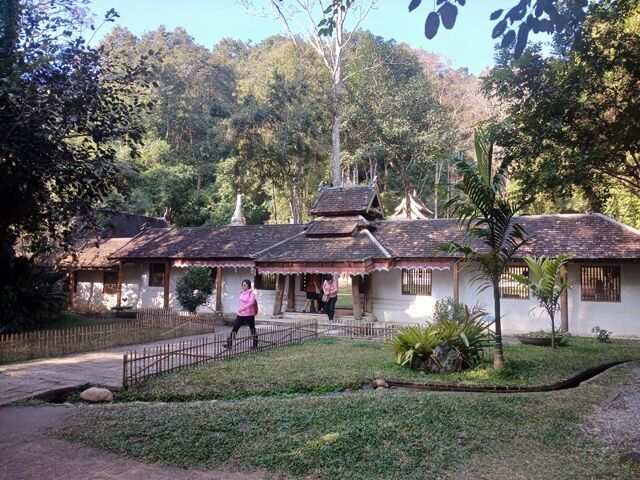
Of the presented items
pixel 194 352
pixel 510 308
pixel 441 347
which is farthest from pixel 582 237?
pixel 194 352

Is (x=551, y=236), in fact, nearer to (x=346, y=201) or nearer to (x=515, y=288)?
(x=515, y=288)

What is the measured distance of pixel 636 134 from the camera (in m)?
9.99

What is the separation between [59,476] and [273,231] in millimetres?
18105

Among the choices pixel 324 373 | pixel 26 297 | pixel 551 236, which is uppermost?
pixel 551 236

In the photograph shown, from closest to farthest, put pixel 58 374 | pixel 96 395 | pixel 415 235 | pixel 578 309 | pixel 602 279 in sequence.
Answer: pixel 96 395 → pixel 58 374 → pixel 602 279 → pixel 578 309 → pixel 415 235

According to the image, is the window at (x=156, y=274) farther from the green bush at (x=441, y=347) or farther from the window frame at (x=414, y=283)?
the green bush at (x=441, y=347)

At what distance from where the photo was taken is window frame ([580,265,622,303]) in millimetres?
16234

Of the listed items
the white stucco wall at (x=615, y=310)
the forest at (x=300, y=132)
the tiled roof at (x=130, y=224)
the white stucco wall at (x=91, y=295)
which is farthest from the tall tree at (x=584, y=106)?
the tiled roof at (x=130, y=224)

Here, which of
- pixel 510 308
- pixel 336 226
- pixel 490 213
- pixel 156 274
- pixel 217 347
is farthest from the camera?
pixel 156 274

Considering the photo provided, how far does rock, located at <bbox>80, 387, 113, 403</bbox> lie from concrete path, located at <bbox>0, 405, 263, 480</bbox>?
166 cm

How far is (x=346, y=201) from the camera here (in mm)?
20594

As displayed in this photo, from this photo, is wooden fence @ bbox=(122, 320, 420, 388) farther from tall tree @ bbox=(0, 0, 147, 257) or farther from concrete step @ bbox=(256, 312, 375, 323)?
tall tree @ bbox=(0, 0, 147, 257)

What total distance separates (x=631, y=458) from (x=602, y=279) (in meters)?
13.6

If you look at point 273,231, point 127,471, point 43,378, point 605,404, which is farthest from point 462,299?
point 127,471
